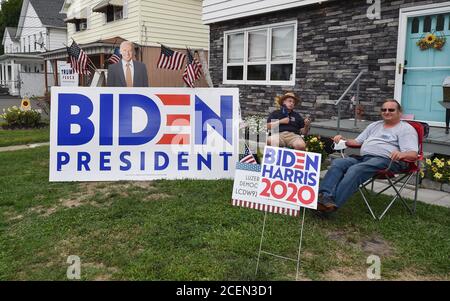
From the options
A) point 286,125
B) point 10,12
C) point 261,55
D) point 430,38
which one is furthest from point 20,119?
point 10,12

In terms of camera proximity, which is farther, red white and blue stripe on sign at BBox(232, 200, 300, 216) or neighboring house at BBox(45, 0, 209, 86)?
neighboring house at BBox(45, 0, 209, 86)

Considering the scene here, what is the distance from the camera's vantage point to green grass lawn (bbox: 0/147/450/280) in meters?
3.26

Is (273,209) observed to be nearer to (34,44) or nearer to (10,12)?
(34,44)

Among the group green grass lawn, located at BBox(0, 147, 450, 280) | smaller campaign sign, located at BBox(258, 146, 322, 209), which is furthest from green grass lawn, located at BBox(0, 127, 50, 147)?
smaller campaign sign, located at BBox(258, 146, 322, 209)

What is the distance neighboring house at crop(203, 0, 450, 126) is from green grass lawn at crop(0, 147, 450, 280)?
333cm

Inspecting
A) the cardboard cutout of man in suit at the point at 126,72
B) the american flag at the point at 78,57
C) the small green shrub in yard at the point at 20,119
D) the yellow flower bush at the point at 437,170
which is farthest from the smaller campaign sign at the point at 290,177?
the small green shrub in yard at the point at 20,119

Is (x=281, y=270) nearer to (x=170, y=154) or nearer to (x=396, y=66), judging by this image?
(x=170, y=154)

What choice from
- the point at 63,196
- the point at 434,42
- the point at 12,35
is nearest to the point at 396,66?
the point at 434,42

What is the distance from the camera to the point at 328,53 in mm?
8844

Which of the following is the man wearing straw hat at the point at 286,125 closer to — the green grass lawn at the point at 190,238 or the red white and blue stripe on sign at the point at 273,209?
the green grass lawn at the point at 190,238

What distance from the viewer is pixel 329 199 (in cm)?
423

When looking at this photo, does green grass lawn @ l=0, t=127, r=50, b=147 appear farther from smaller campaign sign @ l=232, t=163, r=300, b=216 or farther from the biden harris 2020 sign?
smaller campaign sign @ l=232, t=163, r=300, b=216
